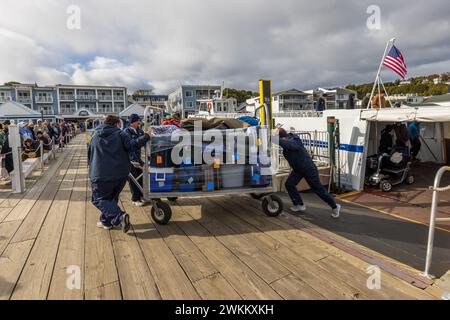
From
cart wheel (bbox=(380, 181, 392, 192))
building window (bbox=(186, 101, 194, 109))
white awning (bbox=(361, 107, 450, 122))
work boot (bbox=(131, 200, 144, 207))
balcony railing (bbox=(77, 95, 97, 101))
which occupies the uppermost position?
balcony railing (bbox=(77, 95, 97, 101))

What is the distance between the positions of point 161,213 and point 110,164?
3.38 feet

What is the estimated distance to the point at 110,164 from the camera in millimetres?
3635

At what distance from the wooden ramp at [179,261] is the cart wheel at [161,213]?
0.10 m

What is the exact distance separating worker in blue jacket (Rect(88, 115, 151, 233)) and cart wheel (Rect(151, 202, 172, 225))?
467 millimetres

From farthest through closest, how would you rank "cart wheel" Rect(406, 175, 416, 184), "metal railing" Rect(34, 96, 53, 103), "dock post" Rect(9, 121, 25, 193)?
1. "metal railing" Rect(34, 96, 53, 103)
2. "cart wheel" Rect(406, 175, 416, 184)
3. "dock post" Rect(9, 121, 25, 193)

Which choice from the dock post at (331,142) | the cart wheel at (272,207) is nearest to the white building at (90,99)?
the dock post at (331,142)

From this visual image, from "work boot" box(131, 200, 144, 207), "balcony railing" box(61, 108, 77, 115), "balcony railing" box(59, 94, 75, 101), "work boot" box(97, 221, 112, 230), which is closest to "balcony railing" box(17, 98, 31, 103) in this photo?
"balcony railing" box(59, 94, 75, 101)

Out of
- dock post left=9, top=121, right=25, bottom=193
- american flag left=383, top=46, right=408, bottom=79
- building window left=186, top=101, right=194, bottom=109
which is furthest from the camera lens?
building window left=186, top=101, right=194, bottom=109

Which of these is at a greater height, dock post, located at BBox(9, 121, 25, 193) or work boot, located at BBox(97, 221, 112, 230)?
dock post, located at BBox(9, 121, 25, 193)

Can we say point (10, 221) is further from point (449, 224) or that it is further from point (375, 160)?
point (375, 160)

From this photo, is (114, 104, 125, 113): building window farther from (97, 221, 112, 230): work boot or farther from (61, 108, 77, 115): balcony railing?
(97, 221, 112, 230): work boot

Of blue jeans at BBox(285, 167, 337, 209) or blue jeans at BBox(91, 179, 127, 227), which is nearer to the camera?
blue jeans at BBox(91, 179, 127, 227)

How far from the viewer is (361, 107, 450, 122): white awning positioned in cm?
597

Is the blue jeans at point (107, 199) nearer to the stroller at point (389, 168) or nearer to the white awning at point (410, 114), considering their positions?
the white awning at point (410, 114)
